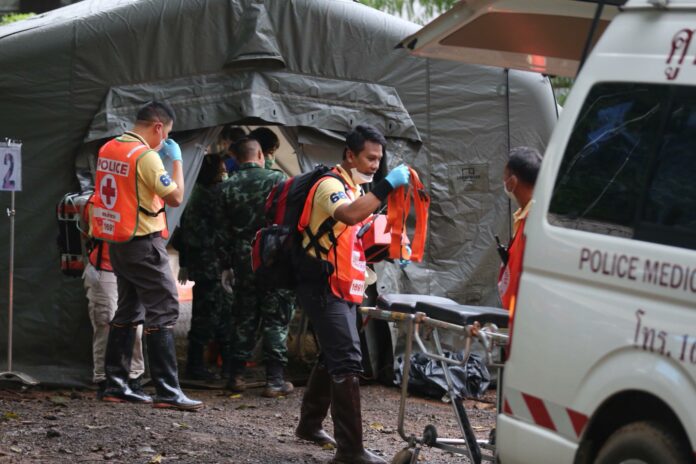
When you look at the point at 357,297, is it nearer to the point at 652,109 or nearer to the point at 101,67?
the point at 652,109

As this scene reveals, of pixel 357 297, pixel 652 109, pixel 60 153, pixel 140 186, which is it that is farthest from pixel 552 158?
pixel 60 153

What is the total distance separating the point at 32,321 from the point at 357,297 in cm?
367

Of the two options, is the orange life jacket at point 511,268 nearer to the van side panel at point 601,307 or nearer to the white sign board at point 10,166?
the van side panel at point 601,307

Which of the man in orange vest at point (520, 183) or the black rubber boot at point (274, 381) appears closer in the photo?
the man in orange vest at point (520, 183)

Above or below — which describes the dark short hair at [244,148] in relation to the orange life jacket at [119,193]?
above

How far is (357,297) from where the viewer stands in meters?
6.44

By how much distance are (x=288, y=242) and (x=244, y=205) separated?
2673mm

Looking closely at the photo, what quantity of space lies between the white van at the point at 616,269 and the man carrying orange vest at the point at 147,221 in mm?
3639

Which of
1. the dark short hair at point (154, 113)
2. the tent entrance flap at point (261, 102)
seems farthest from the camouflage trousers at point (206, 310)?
the dark short hair at point (154, 113)

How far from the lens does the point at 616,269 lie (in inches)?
162

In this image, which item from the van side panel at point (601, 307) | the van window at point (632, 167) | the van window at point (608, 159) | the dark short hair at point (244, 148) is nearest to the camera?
the van side panel at point (601, 307)

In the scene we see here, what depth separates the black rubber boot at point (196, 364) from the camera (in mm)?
9688

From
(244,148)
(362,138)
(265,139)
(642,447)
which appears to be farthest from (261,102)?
(642,447)

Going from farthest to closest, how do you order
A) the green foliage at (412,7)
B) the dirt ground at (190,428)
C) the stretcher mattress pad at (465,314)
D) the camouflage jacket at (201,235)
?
1. the green foliage at (412,7)
2. the camouflage jacket at (201,235)
3. the dirt ground at (190,428)
4. the stretcher mattress pad at (465,314)
